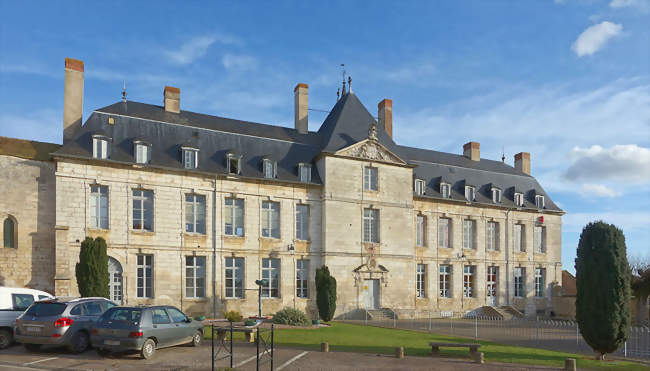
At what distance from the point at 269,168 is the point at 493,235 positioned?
55.4 ft

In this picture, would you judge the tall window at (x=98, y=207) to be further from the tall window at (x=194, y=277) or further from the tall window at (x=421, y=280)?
the tall window at (x=421, y=280)

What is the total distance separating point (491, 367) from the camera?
44.7ft

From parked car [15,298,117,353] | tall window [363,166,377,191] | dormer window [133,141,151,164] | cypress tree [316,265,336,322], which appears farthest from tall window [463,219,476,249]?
parked car [15,298,117,353]

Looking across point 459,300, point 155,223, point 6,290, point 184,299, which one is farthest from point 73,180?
point 459,300

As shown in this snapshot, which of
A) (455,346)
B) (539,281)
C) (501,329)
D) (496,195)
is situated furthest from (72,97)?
(539,281)

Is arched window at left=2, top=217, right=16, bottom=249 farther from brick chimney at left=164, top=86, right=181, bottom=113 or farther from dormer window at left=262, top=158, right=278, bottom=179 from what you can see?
dormer window at left=262, top=158, right=278, bottom=179

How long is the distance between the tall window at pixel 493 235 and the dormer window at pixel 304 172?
14036 millimetres

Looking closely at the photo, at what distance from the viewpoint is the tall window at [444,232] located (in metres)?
34.7

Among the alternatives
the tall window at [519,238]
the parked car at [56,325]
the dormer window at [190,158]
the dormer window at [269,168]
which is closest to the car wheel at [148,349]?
the parked car at [56,325]

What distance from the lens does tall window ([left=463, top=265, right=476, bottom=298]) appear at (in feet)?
115

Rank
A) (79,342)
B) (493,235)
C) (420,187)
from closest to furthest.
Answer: (79,342) → (420,187) → (493,235)

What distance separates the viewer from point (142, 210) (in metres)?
25.8

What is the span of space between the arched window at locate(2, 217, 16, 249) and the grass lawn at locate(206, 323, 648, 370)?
12.9 metres

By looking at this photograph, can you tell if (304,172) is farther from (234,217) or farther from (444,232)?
(444,232)
